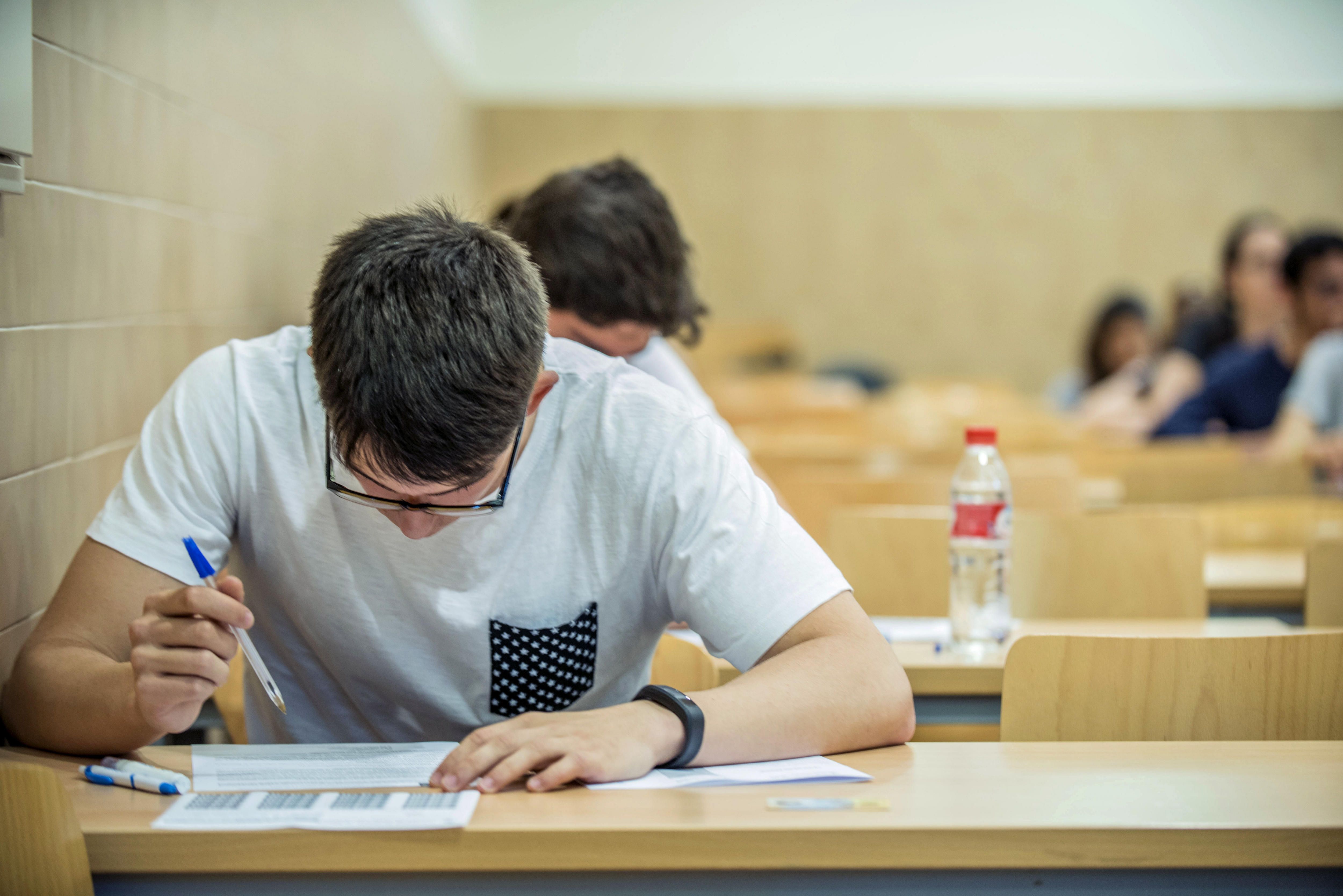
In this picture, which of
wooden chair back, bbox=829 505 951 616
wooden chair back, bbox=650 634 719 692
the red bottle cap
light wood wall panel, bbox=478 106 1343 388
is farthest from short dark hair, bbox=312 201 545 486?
light wood wall panel, bbox=478 106 1343 388

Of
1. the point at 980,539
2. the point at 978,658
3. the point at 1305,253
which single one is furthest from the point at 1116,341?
the point at 978,658

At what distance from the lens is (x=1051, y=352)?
8469mm

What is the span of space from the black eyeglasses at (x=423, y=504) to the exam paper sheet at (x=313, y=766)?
23cm

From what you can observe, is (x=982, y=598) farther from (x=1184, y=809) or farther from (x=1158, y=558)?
(x=1184, y=809)

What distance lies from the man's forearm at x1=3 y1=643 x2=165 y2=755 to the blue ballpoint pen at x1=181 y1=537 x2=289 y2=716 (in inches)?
4.3

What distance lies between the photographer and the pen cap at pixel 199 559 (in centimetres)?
108

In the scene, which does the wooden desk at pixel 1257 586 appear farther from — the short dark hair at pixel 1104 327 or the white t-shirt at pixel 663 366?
the short dark hair at pixel 1104 327

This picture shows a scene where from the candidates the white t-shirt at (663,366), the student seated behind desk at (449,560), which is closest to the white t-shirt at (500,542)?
the student seated behind desk at (449,560)

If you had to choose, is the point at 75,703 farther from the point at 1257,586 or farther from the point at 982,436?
the point at 1257,586

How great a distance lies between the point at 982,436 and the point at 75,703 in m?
1.32

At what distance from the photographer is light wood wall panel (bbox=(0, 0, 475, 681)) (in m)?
1.42

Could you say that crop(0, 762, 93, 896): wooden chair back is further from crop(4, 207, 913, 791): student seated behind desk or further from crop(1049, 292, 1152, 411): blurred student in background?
crop(1049, 292, 1152, 411): blurred student in background

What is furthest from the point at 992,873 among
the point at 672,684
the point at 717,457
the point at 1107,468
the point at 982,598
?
the point at 1107,468

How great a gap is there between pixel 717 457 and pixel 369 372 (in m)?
0.41
